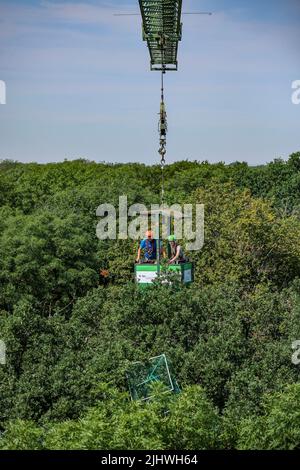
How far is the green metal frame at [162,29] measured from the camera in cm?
2512

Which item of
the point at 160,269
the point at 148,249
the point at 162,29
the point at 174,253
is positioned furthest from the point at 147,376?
the point at 162,29

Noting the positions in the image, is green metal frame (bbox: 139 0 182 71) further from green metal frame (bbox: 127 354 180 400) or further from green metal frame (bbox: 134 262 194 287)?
green metal frame (bbox: 127 354 180 400)

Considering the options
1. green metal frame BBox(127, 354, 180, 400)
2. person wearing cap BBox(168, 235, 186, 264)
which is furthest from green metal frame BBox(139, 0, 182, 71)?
green metal frame BBox(127, 354, 180, 400)

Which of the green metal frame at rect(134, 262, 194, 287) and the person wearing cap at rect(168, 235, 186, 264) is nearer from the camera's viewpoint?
the green metal frame at rect(134, 262, 194, 287)

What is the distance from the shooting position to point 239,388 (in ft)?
78.3

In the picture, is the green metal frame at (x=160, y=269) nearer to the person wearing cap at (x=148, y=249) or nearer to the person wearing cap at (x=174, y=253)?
the person wearing cap at (x=174, y=253)

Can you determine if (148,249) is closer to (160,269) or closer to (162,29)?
(160,269)

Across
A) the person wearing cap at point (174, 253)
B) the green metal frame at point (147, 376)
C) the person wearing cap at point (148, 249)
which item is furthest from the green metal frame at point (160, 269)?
the green metal frame at point (147, 376)

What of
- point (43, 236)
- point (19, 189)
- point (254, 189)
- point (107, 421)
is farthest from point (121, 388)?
point (254, 189)

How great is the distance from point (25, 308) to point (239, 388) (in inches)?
258

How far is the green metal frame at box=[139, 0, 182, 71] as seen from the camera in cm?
2512

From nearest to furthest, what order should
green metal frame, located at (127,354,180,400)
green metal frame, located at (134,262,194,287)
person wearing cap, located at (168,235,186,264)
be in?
green metal frame, located at (127,354,180,400)
green metal frame, located at (134,262,194,287)
person wearing cap, located at (168,235,186,264)

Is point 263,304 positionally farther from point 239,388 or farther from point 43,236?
point 43,236
